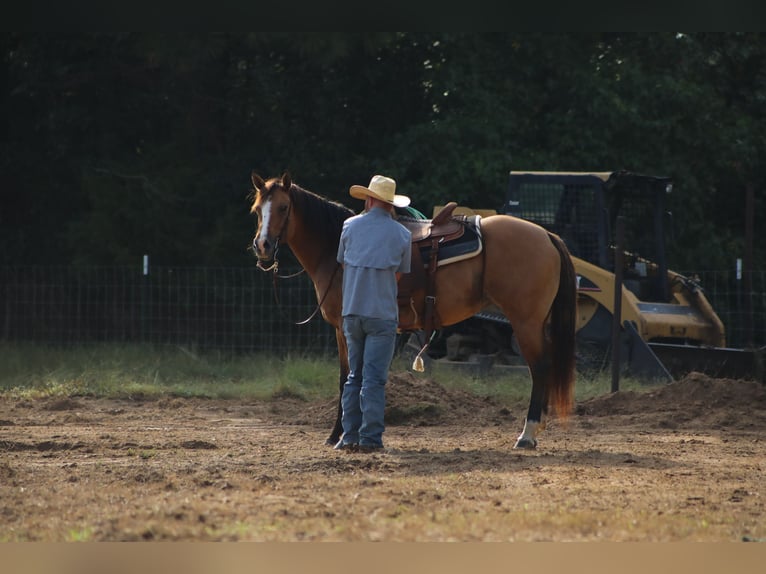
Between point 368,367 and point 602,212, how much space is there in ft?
21.7

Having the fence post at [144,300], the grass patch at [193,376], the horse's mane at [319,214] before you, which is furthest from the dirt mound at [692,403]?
the fence post at [144,300]

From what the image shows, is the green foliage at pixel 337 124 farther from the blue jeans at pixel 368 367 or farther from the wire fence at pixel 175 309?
the blue jeans at pixel 368 367

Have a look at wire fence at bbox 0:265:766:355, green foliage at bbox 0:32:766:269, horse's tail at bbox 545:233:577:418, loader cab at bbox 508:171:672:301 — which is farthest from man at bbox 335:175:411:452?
green foliage at bbox 0:32:766:269

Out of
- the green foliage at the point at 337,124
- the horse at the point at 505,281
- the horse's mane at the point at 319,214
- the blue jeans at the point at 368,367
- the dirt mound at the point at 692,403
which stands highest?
the green foliage at the point at 337,124

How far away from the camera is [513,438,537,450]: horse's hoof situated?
874cm

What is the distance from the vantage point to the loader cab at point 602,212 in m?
14.1

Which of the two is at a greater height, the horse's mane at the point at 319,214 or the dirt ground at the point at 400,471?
the horse's mane at the point at 319,214

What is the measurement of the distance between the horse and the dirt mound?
2.12 m

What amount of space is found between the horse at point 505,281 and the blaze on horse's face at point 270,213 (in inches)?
0.5

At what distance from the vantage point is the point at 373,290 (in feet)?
26.8

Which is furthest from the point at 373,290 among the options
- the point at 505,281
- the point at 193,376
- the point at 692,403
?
the point at 193,376

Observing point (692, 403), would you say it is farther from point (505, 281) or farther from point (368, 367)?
point (368, 367)

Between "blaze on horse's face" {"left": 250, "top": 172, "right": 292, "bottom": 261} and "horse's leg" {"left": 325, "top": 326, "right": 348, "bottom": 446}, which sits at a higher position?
"blaze on horse's face" {"left": 250, "top": 172, "right": 292, "bottom": 261}

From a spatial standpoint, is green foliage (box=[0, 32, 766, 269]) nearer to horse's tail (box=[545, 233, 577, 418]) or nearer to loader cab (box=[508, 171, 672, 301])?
loader cab (box=[508, 171, 672, 301])
